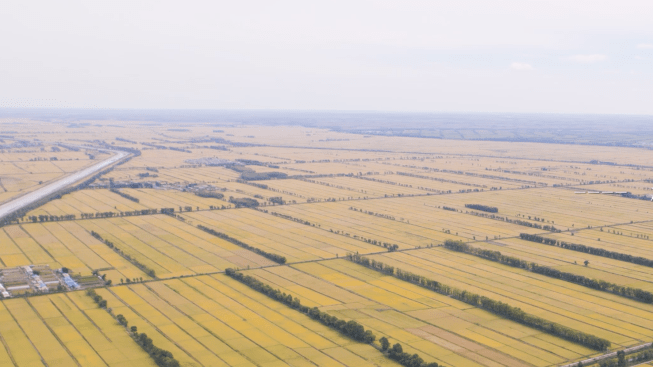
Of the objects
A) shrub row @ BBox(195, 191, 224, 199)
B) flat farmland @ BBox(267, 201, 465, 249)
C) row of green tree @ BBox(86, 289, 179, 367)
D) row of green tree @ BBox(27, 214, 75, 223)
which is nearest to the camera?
row of green tree @ BBox(86, 289, 179, 367)

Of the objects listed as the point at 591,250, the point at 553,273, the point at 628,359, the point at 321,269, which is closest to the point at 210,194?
the point at 321,269

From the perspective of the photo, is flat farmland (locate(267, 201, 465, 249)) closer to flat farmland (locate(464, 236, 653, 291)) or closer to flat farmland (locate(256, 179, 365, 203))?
flat farmland (locate(464, 236, 653, 291))

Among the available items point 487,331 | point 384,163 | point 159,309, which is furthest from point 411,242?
point 384,163

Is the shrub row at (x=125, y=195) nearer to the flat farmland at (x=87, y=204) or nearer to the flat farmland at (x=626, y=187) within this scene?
the flat farmland at (x=87, y=204)

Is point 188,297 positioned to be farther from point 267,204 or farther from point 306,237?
point 267,204

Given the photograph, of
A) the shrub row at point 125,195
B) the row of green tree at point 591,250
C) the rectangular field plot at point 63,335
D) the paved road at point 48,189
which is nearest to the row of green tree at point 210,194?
the shrub row at point 125,195

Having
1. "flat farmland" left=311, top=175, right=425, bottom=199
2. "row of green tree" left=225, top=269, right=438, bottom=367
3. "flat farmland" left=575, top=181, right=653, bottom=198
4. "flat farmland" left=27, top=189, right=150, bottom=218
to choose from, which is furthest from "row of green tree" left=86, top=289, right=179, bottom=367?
"flat farmland" left=575, top=181, right=653, bottom=198
